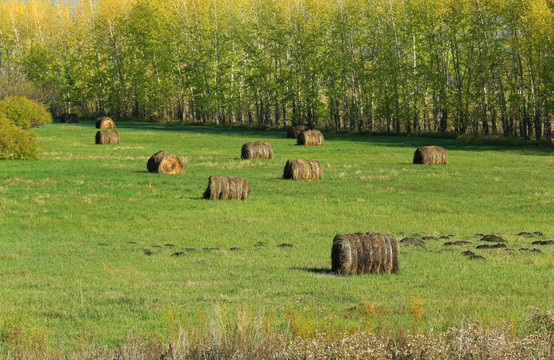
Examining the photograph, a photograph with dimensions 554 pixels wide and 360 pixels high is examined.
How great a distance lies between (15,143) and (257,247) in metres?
28.8

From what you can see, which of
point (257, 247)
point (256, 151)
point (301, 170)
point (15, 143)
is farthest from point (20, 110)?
point (257, 247)

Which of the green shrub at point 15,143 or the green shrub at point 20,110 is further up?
the green shrub at point 20,110

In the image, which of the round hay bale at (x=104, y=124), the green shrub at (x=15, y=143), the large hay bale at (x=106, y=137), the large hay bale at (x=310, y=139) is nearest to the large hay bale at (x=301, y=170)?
the green shrub at (x=15, y=143)

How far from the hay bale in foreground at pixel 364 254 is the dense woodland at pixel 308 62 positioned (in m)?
43.5

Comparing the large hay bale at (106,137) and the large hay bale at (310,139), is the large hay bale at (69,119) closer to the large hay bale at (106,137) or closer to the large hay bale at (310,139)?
the large hay bale at (106,137)

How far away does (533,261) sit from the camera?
15461mm

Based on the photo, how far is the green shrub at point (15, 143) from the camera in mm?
41500

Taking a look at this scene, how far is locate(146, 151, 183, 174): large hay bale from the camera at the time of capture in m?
34.5

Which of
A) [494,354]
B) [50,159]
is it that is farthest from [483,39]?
[494,354]

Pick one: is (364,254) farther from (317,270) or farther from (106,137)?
(106,137)

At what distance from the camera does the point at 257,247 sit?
17.5 meters

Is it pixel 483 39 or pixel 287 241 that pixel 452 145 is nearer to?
pixel 483 39

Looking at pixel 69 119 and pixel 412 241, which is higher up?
pixel 69 119

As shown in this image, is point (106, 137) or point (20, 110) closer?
point (106, 137)
